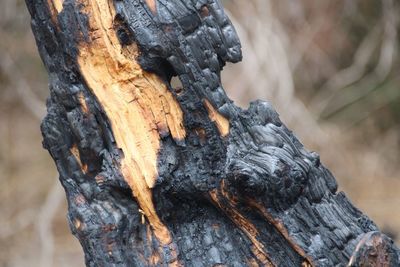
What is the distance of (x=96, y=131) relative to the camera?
88 cm

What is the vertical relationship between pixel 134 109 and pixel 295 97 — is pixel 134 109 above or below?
below

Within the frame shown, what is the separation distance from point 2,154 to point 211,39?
2.57 m

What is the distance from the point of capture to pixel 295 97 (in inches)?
126

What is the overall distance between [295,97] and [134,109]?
2.39 metres

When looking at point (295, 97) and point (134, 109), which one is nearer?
point (134, 109)

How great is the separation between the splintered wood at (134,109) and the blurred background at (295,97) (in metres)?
1.87

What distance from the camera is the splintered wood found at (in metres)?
0.86

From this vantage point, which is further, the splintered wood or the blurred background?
the blurred background

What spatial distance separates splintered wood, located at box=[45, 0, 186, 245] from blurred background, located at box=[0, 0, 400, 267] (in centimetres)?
187

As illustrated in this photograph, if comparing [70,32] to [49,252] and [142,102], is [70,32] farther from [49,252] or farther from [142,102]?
[49,252]

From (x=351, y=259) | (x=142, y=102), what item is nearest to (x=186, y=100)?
(x=142, y=102)

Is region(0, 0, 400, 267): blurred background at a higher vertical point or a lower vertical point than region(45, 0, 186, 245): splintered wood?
higher

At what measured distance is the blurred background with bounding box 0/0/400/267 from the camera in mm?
2840

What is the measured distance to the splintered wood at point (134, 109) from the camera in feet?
2.81
